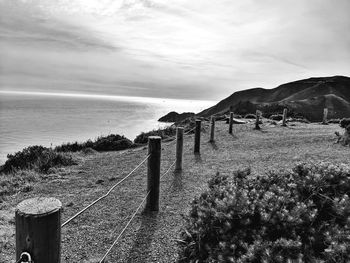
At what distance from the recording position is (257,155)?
9.11 meters

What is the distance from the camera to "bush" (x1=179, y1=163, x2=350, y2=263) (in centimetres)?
224

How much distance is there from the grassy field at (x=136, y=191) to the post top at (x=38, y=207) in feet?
6.44

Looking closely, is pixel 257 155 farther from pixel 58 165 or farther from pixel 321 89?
pixel 321 89

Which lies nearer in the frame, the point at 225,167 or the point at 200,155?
the point at 225,167

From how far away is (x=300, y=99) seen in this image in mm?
46531

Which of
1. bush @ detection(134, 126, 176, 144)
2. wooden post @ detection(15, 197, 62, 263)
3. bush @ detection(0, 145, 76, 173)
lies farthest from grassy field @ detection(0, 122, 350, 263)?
bush @ detection(134, 126, 176, 144)

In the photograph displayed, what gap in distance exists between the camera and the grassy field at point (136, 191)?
11.5 feet

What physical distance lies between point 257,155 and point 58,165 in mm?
6500

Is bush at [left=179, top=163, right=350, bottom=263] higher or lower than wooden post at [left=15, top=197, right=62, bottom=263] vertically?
lower

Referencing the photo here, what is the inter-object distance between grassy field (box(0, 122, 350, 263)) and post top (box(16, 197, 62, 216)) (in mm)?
1962

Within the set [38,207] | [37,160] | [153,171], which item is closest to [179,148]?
→ [153,171]

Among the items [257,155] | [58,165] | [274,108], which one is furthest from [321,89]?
[58,165]

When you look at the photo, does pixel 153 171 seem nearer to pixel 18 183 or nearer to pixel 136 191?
pixel 136 191

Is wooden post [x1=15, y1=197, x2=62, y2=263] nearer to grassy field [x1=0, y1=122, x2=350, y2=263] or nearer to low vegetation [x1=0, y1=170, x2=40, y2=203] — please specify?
grassy field [x1=0, y1=122, x2=350, y2=263]
